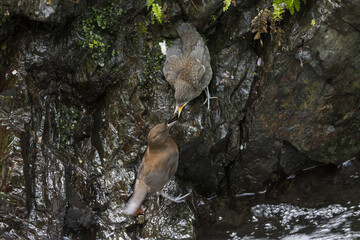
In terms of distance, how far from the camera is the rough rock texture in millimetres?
6555

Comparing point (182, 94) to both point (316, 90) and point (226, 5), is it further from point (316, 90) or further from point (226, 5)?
point (316, 90)

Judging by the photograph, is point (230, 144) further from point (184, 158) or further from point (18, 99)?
point (18, 99)

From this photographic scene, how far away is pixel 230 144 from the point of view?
23.3ft

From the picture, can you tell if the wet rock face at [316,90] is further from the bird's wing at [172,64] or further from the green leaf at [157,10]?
the green leaf at [157,10]

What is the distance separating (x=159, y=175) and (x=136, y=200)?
58cm

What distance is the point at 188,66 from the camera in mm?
6824

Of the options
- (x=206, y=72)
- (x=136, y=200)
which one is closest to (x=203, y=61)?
(x=206, y=72)

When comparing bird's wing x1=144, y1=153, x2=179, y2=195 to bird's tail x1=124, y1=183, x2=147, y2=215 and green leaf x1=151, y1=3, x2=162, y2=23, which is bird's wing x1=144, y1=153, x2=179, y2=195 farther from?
green leaf x1=151, y1=3, x2=162, y2=23

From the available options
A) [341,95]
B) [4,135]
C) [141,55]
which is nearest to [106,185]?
[4,135]

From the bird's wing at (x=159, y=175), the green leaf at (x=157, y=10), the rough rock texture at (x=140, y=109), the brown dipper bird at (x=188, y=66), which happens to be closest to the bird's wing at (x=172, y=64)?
the brown dipper bird at (x=188, y=66)

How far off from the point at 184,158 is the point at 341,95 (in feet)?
8.66

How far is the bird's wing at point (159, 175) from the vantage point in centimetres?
629

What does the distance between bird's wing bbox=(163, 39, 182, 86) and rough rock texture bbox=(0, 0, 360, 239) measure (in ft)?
0.90

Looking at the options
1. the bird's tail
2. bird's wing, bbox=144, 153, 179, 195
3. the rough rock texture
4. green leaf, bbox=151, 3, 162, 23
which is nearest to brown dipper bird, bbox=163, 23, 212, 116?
the rough rock texture
